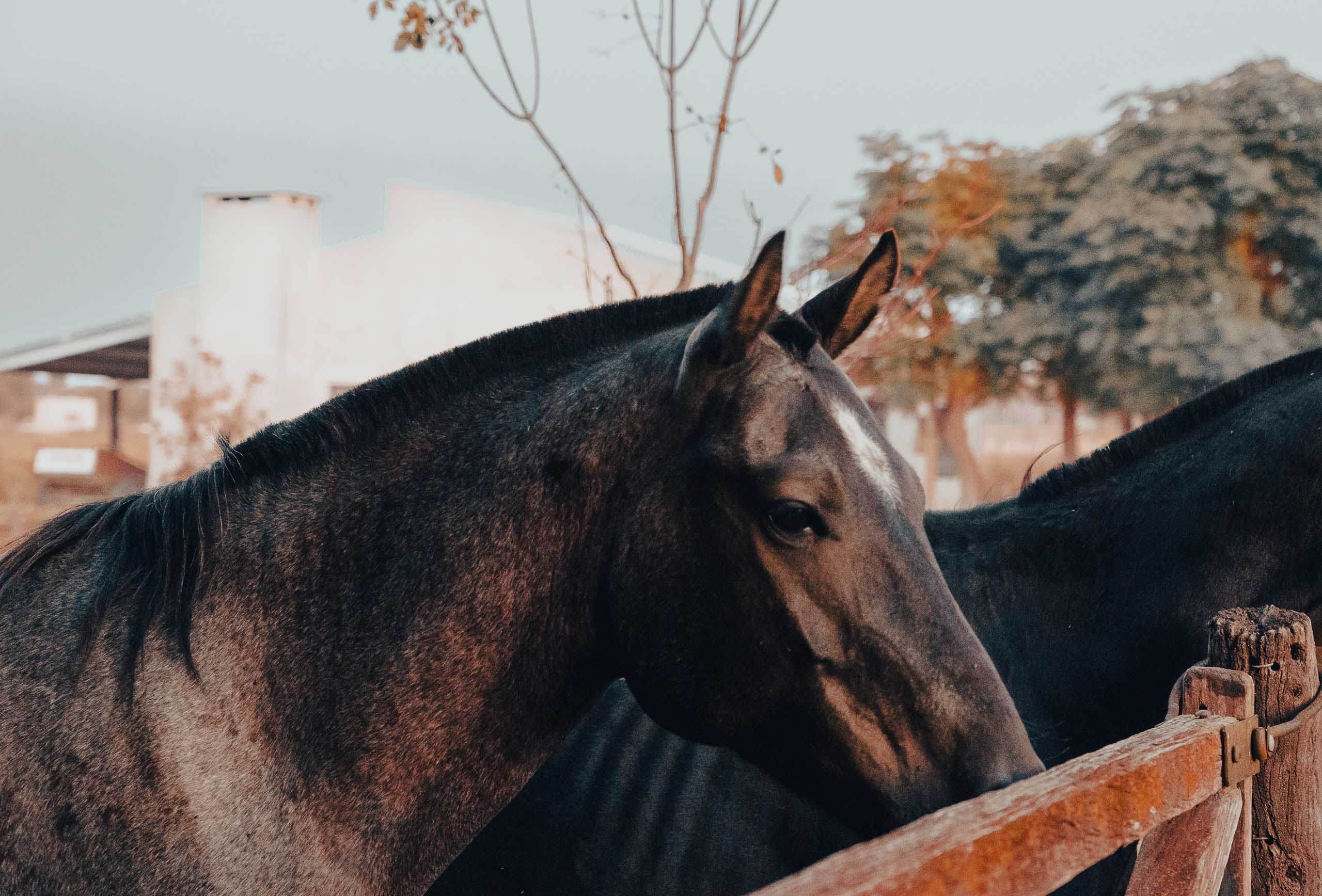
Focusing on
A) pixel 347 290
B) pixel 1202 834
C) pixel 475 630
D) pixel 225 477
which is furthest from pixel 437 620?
pixel 347 290

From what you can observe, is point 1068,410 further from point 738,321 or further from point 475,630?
point 475,630

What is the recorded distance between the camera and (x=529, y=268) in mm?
17672

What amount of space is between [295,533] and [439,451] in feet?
1.07

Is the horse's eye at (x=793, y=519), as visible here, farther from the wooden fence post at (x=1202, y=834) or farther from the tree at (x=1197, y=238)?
the tree at (x=1197, y=238)

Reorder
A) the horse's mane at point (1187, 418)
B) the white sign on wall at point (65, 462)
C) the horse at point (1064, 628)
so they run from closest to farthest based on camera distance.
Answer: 1. the horse at point (1064, 628)
2. the horse's mane at point (1187, 418)
3. the white sign on wall at point (65, 462)

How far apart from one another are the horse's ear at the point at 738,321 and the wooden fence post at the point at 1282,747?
3.92 feet

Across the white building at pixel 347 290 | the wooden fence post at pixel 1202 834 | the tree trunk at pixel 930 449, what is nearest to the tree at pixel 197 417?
the white building at pixel 347 290

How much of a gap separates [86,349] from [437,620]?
1846 cm

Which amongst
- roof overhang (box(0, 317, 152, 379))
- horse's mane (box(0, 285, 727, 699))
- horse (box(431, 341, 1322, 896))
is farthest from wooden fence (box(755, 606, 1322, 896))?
roof overhang (box(0, 317, 152, 379))

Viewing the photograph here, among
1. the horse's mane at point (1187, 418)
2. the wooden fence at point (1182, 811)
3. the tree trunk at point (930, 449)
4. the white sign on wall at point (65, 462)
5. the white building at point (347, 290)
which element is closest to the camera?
the wooden fence at point (1182, 811)

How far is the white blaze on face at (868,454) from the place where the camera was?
74.6 inches

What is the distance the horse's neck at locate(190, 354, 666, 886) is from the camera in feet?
6.35

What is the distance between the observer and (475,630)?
78.1 inches

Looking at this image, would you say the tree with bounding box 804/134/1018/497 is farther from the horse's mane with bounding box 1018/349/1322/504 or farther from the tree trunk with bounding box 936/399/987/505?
the horse's mane with bounding box 1018/349/1322/504
